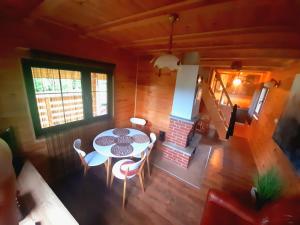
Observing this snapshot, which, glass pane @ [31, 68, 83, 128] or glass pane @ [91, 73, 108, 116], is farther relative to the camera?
glass pane @ [91, 73, 108, 116]

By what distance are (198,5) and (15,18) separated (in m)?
2.00

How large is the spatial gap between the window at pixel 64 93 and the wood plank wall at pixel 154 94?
87 centimetres

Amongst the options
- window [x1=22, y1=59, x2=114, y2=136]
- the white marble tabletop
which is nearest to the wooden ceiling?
window [x1=22, y1=59, x2=114, y2=136]

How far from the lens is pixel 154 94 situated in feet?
10.5

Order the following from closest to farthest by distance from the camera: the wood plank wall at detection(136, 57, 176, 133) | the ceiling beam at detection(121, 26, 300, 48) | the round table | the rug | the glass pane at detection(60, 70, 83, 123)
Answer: the ceiling beam at detection(121, 26, 300, 48)
the round table
the glass pane at detection(60, 70, 83, 123)
the rug
the wood plank wall at detection(136, 57, 176, 133)

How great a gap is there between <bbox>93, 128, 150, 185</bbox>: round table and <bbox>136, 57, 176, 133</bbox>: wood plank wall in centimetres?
85

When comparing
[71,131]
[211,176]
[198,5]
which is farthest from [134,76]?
[211,176]

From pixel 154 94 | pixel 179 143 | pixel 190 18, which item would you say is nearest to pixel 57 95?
pixel 154 94

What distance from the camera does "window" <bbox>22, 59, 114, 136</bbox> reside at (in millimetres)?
1774

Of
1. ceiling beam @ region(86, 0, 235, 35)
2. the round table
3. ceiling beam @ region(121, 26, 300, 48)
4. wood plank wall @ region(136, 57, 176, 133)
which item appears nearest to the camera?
ceiling beam @ region(86, 0, 235, 35)

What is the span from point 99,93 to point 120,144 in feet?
3.86

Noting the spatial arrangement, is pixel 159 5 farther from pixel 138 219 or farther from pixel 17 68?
pixel 138 219

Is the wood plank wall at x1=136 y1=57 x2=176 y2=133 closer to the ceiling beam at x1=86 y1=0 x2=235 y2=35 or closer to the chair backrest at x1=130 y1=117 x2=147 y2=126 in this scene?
the chair backrest at x1=130 y1=117 x2=147 y2=126

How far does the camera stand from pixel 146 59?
314 cm
